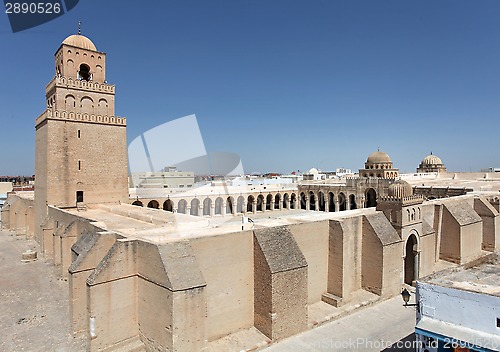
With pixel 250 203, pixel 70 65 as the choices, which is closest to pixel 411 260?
pixel 70 65

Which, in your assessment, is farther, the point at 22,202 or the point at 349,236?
the point at 22,202

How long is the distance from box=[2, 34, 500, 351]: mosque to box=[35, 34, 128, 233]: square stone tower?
0.18 ft

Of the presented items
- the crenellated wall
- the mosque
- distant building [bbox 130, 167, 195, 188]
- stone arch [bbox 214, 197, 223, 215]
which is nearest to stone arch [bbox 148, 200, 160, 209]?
the mosque

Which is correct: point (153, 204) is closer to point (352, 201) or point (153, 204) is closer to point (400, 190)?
point (400, 190)

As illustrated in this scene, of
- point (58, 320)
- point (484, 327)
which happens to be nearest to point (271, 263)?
point (484, 327)

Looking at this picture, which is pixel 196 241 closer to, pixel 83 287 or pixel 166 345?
pixel 166 345

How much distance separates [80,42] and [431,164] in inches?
1534

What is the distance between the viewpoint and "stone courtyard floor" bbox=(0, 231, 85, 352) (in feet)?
32.2

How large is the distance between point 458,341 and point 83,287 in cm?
982

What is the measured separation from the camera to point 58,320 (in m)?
11.1

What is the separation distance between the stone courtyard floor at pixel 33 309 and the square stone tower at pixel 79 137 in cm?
349

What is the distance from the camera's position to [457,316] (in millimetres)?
6375

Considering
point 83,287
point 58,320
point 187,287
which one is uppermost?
point 187,287

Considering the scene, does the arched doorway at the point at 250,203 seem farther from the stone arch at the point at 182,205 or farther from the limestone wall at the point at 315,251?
the limestone wall at the point at 315,251
